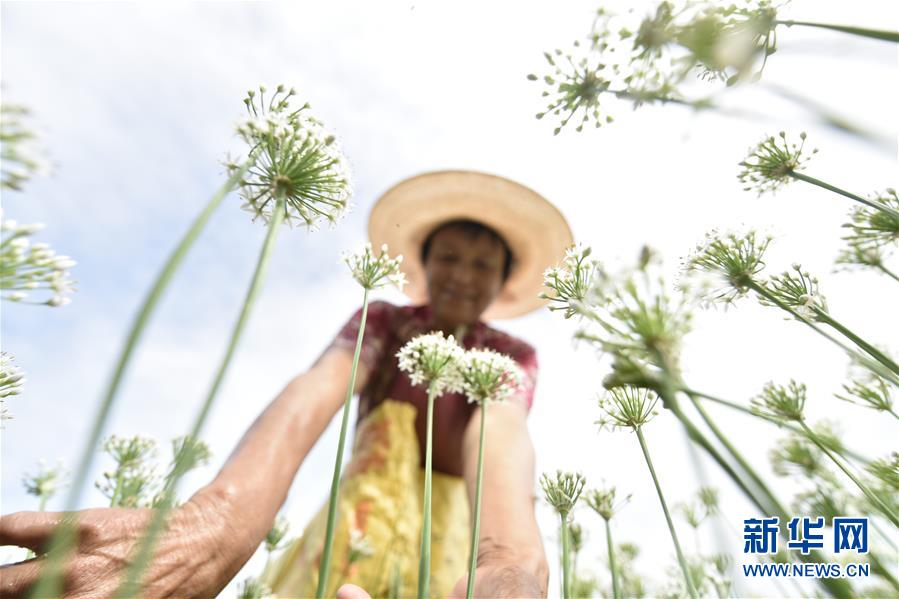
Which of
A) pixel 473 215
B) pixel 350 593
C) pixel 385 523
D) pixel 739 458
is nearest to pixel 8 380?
pixel 350 593

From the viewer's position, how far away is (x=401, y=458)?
3.83 metres

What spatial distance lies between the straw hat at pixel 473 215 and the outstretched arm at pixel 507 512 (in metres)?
1.14

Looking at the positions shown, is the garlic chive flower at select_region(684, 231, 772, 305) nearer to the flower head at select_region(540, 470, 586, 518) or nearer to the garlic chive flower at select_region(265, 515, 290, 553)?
the flower head at select_region(540, 470, 586, 518)

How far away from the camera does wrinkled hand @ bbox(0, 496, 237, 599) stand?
124 cm

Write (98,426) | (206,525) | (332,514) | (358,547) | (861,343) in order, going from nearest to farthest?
1. (98,426)
2. (332,514)
3. (861,343)
4. (206,525)
5. (358,547)

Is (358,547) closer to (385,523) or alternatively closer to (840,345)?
(385,523)

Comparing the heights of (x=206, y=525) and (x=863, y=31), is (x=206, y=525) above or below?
below

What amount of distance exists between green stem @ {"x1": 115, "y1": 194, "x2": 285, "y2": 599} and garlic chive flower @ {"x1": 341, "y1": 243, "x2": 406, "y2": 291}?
1.62 feet

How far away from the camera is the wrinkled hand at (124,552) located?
4.08ft

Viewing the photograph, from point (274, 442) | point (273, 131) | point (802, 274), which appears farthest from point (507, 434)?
point (273, 131)

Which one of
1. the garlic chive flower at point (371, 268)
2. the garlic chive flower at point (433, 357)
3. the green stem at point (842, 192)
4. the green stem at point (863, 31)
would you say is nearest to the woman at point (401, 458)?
the garlic chive flower at point (433, 357)

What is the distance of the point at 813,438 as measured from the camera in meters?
1.12

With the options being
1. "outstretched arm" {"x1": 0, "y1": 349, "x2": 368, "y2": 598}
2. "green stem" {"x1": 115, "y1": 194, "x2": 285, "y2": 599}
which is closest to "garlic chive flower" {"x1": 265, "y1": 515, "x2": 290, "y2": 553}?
"outstretched arm" {"x1": 0, "y1": 349, "x2": 368, "y2": 598}

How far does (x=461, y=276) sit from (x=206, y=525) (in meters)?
2.47
